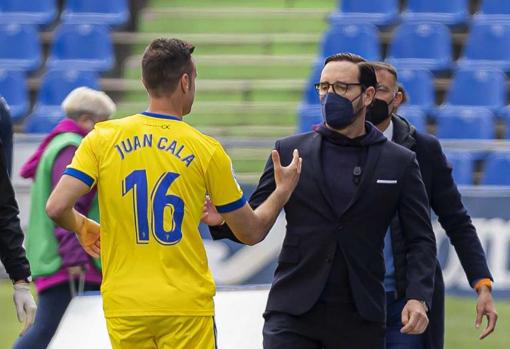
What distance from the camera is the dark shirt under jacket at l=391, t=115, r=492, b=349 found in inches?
236

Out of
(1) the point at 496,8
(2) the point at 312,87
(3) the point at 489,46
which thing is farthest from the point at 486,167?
(1) the point at 496,8

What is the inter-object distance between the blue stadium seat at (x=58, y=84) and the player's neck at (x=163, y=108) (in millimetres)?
10645

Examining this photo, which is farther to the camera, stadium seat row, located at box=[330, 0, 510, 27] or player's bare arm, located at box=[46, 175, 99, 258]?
stadium seat row, located at box=[330, 0, 510, 27]

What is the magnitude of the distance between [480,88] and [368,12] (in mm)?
1982

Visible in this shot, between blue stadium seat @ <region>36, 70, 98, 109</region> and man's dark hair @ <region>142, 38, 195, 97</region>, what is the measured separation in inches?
421

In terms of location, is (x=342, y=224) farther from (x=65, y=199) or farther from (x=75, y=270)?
(x=75, y=270)

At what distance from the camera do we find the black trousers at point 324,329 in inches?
207

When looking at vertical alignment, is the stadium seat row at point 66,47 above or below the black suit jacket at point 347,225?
below

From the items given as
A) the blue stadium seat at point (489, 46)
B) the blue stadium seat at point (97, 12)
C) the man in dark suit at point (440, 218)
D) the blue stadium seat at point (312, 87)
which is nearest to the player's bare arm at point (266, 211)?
the man in dark suit at point (440, 218)

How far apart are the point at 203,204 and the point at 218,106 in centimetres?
1071

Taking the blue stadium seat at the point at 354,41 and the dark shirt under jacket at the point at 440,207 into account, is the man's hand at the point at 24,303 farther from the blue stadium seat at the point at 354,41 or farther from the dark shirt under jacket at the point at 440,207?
the blue stadium seat at the point at 354,41

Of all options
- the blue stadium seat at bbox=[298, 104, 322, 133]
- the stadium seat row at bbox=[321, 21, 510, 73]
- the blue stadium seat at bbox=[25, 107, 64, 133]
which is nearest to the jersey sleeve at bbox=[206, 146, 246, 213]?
the blue stadium seat at bbox=[298, 104, 322, 133]

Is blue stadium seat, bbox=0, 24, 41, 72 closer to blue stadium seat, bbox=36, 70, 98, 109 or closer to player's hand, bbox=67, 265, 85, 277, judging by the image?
blue stadium seat, bbox=36, 70, 98, 109

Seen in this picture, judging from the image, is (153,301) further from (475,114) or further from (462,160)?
(475,114)
